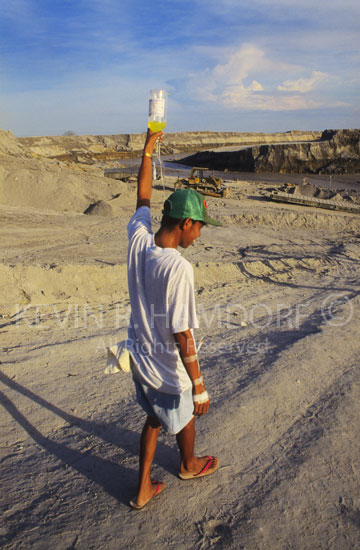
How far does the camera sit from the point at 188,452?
239 cm

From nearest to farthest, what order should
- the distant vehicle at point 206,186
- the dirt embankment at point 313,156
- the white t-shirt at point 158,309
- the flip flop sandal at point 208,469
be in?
the white t-shirt at point 158,309 → the flip flop sandal at point 208,469 → the distant vehicle at point 206,186 → the dirt embankment at point 313,156

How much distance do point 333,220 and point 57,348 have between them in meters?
12.5

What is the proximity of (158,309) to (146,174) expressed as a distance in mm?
1013

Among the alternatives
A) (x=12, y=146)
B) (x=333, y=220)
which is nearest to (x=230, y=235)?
(x=333, y=220)

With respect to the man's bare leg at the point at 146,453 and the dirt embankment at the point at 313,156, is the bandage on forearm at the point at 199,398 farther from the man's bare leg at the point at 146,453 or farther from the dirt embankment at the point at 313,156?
the dirt embankment at the point at 313,156

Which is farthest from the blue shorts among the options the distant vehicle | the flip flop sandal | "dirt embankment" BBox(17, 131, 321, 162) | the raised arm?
"dirt embankment" BBox(17, 131, 321, 162)

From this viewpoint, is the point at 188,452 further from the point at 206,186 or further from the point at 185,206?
the point at 206,186

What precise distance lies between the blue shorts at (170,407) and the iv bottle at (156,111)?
5.56ft

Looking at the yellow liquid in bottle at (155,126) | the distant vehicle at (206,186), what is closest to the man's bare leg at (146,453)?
the yellow liquid in bottle at (155,126)

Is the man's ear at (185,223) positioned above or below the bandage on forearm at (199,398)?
above

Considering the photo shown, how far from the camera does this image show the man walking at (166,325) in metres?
1.97

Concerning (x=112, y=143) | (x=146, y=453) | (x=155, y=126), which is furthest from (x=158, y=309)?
(x=112, y=143)
